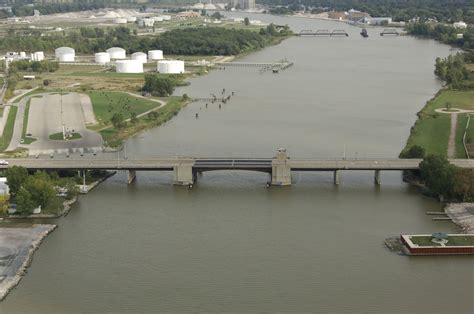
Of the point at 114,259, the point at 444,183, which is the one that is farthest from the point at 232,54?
the point at 114,259

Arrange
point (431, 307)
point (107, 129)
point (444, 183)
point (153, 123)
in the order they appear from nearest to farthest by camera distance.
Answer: point (431, 307)
point (444, 183)
point (107, 129)
point (153, 123)

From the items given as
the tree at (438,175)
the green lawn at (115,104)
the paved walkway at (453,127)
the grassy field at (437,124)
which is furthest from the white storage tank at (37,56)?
the tree at (438,175)

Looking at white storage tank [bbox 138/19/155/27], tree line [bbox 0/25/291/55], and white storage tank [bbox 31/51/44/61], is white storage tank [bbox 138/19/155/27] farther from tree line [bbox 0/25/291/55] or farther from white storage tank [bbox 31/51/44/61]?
white storage tank [bbox 31/51/44/61]

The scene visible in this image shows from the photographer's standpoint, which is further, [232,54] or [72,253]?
[232,54]

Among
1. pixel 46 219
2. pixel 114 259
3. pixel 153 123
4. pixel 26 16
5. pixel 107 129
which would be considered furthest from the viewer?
pixel 26 16

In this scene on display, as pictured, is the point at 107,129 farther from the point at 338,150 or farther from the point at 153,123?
the point at 338,150

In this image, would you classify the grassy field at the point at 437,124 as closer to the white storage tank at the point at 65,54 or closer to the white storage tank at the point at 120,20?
the white storage tank at the point at 65,54

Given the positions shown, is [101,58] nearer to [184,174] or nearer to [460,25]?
[184,174]
